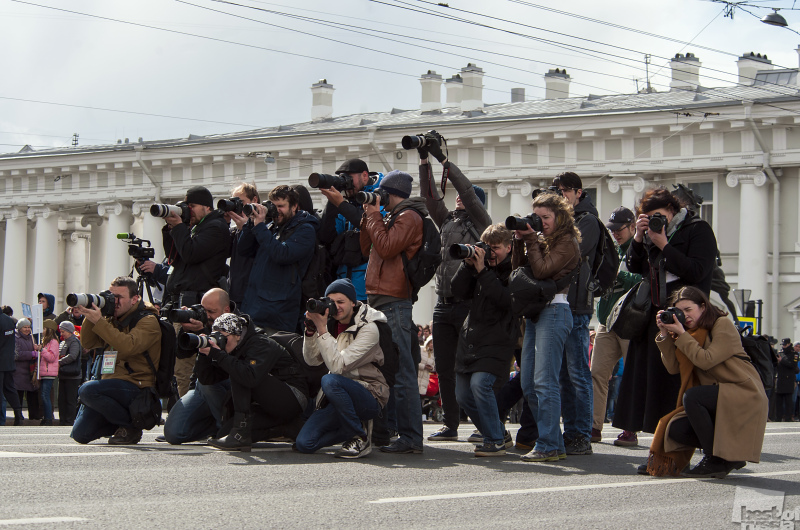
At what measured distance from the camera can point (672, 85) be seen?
3048 cm

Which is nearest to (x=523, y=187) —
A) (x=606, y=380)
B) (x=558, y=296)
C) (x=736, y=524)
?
(x=606, y=380)

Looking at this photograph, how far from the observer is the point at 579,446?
8.89 m

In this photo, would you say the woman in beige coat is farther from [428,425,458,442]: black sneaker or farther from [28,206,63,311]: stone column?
[28,206,63,311]: stone column

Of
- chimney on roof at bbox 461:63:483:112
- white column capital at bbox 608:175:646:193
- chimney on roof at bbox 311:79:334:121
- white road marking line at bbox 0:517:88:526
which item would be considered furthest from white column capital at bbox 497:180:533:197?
white road marking line at bbox 0:517:88:526

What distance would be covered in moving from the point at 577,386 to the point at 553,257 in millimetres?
1214

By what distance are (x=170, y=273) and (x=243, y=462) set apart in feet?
9.39

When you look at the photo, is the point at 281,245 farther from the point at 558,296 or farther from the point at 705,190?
the point at 705,190

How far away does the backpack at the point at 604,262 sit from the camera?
9180mm

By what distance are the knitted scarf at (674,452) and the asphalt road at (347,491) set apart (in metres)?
0.15

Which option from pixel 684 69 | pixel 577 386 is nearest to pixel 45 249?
pixel 684 69

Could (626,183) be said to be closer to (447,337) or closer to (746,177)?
(746,177)

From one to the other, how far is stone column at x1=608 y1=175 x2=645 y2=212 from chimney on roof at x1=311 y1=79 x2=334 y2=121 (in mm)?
12634

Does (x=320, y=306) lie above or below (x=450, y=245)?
below

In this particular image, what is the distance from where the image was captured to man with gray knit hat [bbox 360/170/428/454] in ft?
27.8
